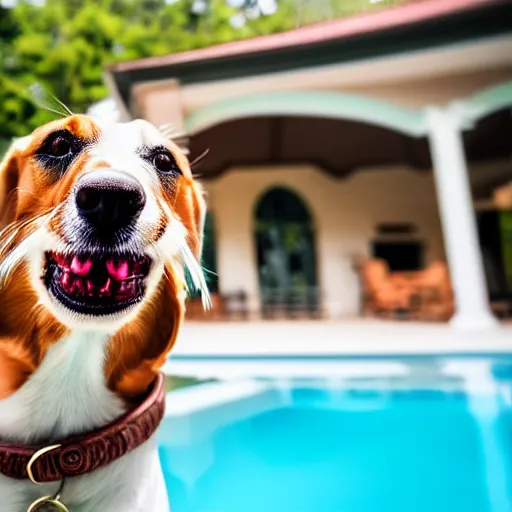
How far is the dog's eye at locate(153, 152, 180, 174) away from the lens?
72 cm

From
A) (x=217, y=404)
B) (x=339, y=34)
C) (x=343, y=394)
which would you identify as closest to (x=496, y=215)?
(x=339, y=34)

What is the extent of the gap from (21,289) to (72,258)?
0.11m

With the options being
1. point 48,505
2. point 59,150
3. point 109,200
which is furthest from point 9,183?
point 48,505

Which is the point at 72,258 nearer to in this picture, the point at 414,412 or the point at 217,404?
the point at 217,404

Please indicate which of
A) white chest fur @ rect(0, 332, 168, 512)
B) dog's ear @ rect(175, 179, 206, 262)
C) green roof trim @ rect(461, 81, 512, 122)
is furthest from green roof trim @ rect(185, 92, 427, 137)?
white chest fur @ rect(0, 332, 168, 512)

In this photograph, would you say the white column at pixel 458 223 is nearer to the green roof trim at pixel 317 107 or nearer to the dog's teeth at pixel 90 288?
the green roof trim at pixel 317 107

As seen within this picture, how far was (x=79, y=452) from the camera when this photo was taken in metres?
0.64

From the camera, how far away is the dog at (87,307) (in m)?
0.60

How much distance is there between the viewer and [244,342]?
17.6 ft

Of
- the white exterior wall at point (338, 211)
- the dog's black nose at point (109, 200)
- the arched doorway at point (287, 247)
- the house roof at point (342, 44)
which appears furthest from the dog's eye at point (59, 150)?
A: the arched doorway at point (287, 247)

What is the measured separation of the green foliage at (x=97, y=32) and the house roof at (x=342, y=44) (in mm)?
507

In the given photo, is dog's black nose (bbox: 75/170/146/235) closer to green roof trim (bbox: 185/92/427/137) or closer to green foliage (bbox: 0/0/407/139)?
green foliage (bbox: 0/0/407/139)

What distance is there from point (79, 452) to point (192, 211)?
1.34 feet

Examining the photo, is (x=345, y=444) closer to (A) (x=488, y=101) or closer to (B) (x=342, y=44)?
(B) (x=342, y=44)
